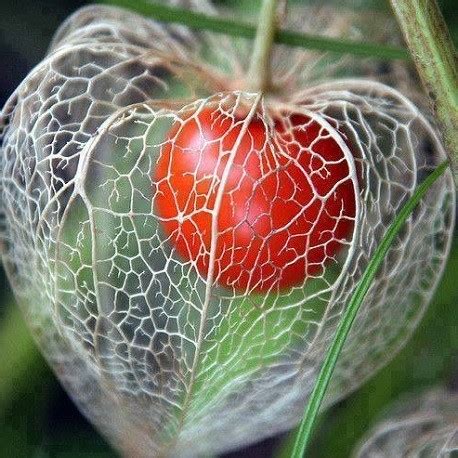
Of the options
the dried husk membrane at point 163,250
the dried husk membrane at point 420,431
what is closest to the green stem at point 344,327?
the dried husk membrane at point 163,250

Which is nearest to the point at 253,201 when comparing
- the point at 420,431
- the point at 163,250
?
the point at 163,250

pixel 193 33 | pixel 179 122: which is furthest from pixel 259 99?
pixel 193 33

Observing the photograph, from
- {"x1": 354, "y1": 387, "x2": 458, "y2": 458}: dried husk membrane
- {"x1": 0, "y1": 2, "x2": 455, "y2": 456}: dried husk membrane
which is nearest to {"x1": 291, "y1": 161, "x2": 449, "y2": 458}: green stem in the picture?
{"x1": 0, "y1": 2, "x2": 455, "y2": 456}: dried husk membrane

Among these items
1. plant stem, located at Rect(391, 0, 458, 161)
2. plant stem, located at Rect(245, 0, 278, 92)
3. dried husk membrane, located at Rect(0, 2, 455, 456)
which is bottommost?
dried husk membrane, located at Rect(0, 2, 455, 456)

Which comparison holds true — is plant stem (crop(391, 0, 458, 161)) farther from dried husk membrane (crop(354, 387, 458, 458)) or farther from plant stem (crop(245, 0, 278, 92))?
dried husk membrane (crop(354, 387, 458, 458))

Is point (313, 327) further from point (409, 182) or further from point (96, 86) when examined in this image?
point (96, 86)
